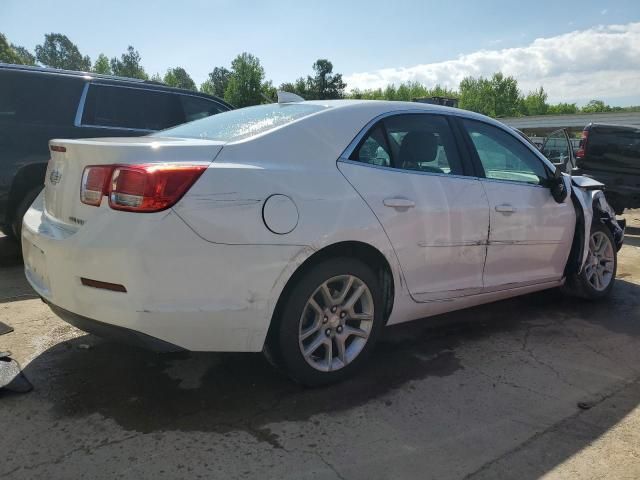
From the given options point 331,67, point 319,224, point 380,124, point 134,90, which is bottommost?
point 319,224

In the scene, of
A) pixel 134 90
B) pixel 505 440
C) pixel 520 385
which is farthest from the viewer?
pixel 134 90

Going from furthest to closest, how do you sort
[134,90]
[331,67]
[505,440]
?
[331,67]
[134,90]
[505,440]

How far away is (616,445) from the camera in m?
2.54

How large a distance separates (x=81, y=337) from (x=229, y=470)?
186 cm

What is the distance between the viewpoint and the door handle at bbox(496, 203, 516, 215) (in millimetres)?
3634

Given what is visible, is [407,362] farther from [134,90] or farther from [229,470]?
[134,90]

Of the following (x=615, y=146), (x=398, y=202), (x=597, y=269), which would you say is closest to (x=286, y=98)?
(x=398, y=202)

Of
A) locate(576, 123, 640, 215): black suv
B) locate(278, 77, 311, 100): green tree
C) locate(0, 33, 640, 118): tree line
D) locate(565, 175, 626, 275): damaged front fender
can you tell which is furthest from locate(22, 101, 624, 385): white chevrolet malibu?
locate(278, 77, 311, 100): green tree

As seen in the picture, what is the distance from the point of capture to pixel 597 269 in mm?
4840

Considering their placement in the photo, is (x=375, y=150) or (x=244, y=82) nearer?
(x=375, y=150)

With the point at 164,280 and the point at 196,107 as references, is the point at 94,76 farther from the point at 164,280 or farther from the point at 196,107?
the point at 164,280

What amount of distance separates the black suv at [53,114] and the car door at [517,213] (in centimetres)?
378

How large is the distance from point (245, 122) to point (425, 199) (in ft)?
3.86

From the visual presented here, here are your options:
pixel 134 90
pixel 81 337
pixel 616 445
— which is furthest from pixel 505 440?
pixel 134 90
